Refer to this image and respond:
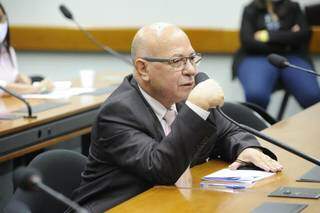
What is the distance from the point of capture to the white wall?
7.59m

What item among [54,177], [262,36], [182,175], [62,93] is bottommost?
[62,93]

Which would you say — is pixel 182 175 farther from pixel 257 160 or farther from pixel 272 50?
pixel 272 50

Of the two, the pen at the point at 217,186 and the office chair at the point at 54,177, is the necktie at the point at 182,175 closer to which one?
the pen at the point at 217,186

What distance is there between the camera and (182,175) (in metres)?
2.80

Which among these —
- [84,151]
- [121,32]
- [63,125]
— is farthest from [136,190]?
[121,32]

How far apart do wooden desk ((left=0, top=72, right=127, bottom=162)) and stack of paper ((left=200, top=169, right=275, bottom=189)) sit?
1484 millimetres

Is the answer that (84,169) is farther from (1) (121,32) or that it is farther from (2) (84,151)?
A: (1) (121,32)

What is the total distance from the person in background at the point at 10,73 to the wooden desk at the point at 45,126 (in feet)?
0.52

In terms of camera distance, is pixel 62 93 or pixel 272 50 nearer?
pixel 62 93

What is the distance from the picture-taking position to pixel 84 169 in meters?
3.07

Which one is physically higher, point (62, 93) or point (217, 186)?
point (217, 186)

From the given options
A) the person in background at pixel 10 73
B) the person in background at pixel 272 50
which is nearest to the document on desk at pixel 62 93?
the person in background at pixel 10 73

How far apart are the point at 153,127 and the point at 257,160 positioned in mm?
415

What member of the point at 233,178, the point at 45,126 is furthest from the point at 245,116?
the point at 233,178
